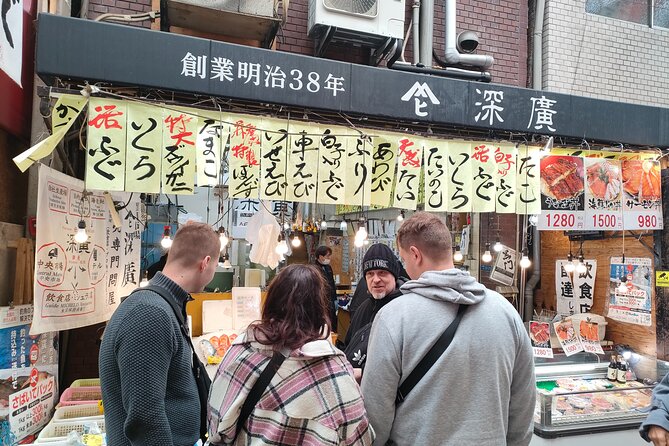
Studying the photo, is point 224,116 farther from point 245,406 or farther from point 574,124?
point 574,124

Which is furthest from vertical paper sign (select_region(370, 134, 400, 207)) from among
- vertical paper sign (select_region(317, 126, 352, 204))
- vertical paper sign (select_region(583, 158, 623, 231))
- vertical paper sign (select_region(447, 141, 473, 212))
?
vertical paper sign (select_region(583, 158, 623, 231))

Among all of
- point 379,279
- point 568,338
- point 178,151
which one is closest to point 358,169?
point 379,279

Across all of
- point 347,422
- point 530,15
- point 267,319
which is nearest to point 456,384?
point 347,422

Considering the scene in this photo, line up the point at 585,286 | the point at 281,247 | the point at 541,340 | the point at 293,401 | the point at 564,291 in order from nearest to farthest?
the point at 293,401
the point at 541,340
the point at 281,247
the point at 585,286
the point at 564,291

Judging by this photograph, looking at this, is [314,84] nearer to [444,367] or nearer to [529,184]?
[529,184]

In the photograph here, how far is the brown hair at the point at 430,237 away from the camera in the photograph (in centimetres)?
278

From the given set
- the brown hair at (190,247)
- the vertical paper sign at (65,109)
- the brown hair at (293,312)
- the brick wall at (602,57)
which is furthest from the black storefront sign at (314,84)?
the brown hair at (293,312)

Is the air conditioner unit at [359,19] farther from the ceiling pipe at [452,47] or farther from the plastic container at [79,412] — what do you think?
Result: the plastic container at [79,412]

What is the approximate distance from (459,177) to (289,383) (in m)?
4.19

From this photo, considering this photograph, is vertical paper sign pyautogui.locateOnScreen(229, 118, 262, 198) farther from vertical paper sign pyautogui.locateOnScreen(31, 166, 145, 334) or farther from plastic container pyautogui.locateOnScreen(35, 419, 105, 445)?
plastic container pyautogui.locateOnScreen(35, 419, 105, 445)

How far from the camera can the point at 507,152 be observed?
5980mm

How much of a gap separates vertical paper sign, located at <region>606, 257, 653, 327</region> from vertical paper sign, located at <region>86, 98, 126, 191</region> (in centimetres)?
827

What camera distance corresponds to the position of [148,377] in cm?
245

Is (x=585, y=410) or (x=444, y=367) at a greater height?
(x=444, y=367)
